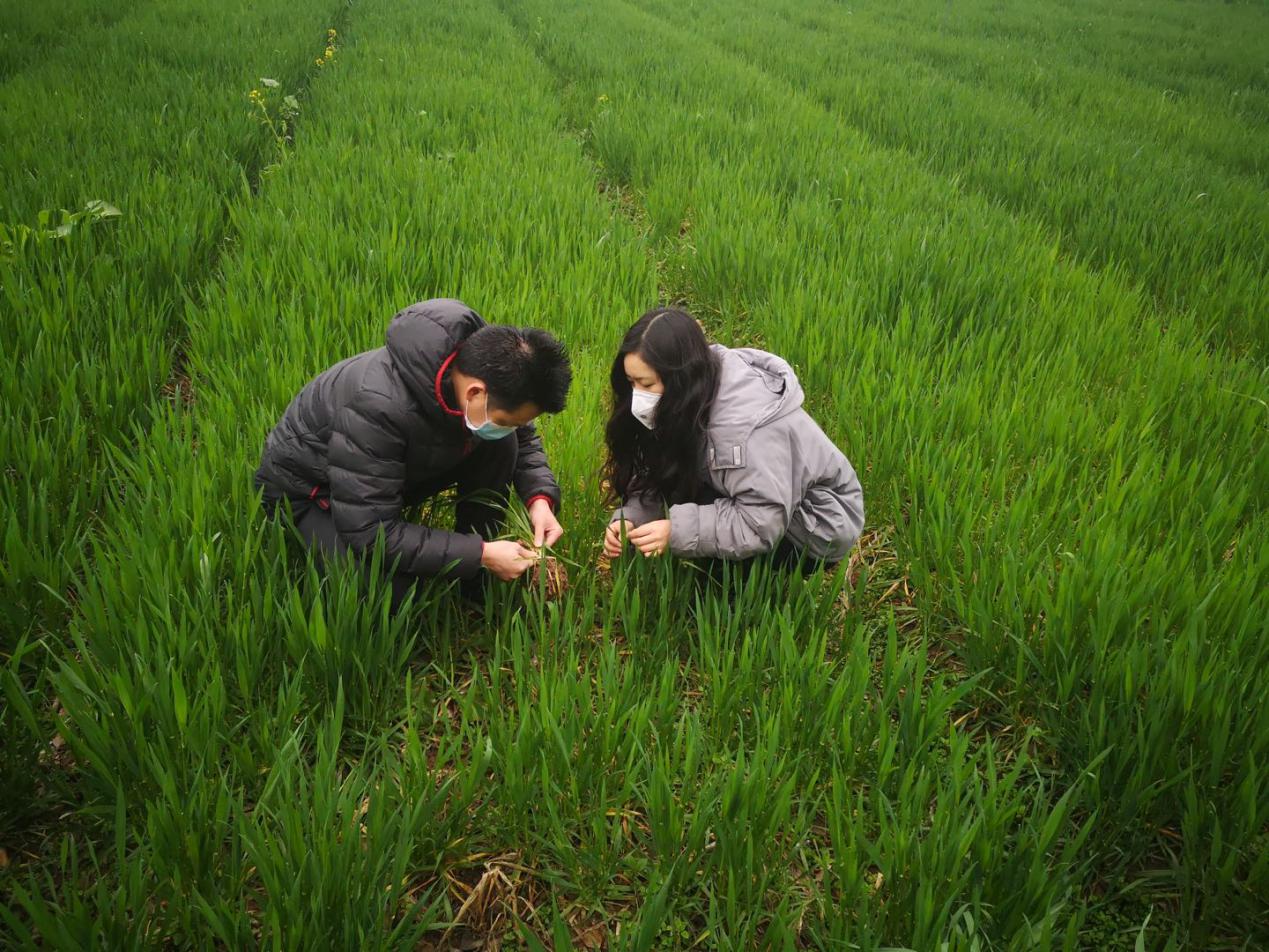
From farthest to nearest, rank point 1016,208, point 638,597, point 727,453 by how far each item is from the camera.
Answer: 1. point 1016,208
2. point 727,453
3. point 638,597

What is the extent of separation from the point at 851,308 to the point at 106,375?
2.48 metres

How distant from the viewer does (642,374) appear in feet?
5.57

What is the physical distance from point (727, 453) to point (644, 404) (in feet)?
0.77

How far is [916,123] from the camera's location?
232 inches

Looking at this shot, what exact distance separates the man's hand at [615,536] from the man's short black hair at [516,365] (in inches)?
14.3

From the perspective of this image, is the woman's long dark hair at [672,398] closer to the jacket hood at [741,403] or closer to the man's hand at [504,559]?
the jacket hood at [741,403]

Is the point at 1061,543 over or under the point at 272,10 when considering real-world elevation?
under

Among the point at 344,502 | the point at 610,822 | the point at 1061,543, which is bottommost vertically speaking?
the point at 610,822

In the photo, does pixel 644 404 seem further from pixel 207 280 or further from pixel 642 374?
pixel 207 280

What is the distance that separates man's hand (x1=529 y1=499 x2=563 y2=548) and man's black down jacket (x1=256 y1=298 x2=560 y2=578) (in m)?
0.16

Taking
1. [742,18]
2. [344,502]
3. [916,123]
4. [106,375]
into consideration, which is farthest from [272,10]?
[344,502]

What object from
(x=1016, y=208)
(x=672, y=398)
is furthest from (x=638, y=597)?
(x=1016, y=208)

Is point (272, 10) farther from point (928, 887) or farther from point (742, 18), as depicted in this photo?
point (928, 887)

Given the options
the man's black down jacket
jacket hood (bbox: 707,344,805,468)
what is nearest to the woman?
jacket hood (bbox: 707,344,805,468)
